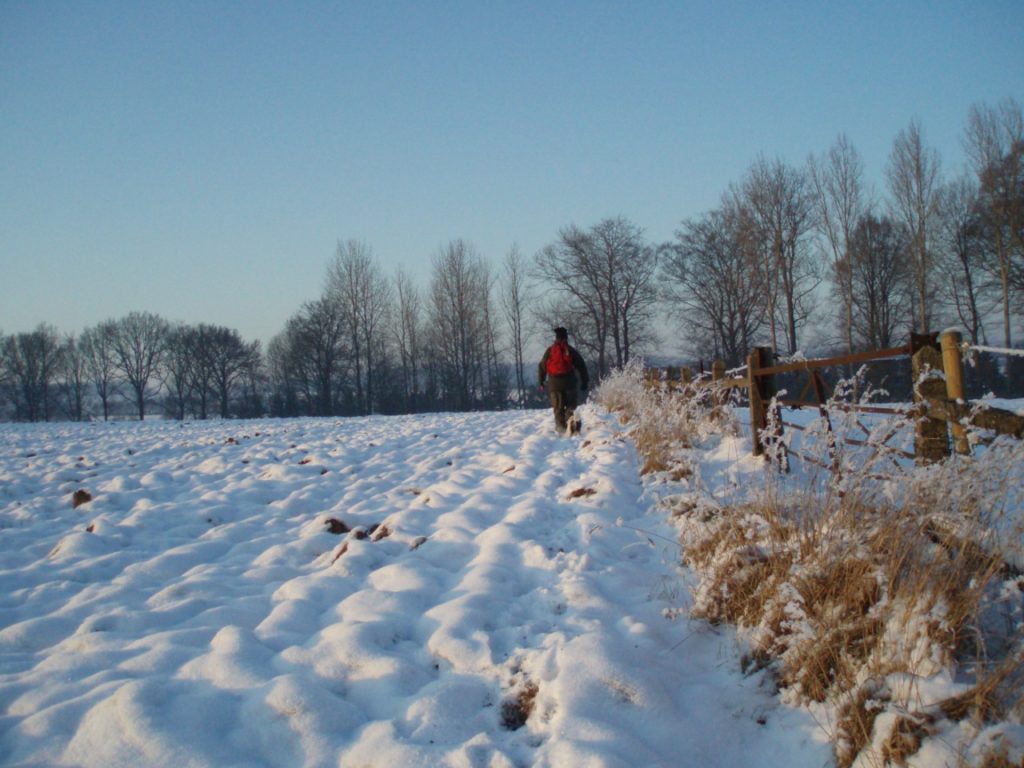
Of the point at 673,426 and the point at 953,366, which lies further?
the point at 673,426

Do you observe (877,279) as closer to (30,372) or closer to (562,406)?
(562,406)

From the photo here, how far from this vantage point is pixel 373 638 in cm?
257

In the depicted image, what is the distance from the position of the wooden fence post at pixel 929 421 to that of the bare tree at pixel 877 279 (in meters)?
31.3

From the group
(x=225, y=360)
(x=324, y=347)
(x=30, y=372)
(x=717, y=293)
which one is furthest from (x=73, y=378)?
(x=717, y=293)

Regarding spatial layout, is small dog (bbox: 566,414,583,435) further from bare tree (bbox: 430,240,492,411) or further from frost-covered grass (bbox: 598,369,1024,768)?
bare tree (bbox: 430,240,492,411)

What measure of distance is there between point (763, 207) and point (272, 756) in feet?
108

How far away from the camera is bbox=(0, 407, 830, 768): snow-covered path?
189 centimetres

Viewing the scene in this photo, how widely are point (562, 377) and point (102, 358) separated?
5511 cm

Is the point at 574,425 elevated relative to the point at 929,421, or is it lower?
lower

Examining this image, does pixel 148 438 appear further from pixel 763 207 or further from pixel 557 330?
pixel 763 207

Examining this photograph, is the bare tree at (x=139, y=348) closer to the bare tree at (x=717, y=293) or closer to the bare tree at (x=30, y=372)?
the bare tree at (x=30, y=372)

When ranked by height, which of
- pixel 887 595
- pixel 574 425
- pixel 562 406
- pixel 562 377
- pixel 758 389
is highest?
pixel 562 377

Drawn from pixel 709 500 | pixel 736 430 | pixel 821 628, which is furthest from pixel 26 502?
pixel 736 430

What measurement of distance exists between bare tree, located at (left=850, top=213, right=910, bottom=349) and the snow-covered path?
31408 mm
